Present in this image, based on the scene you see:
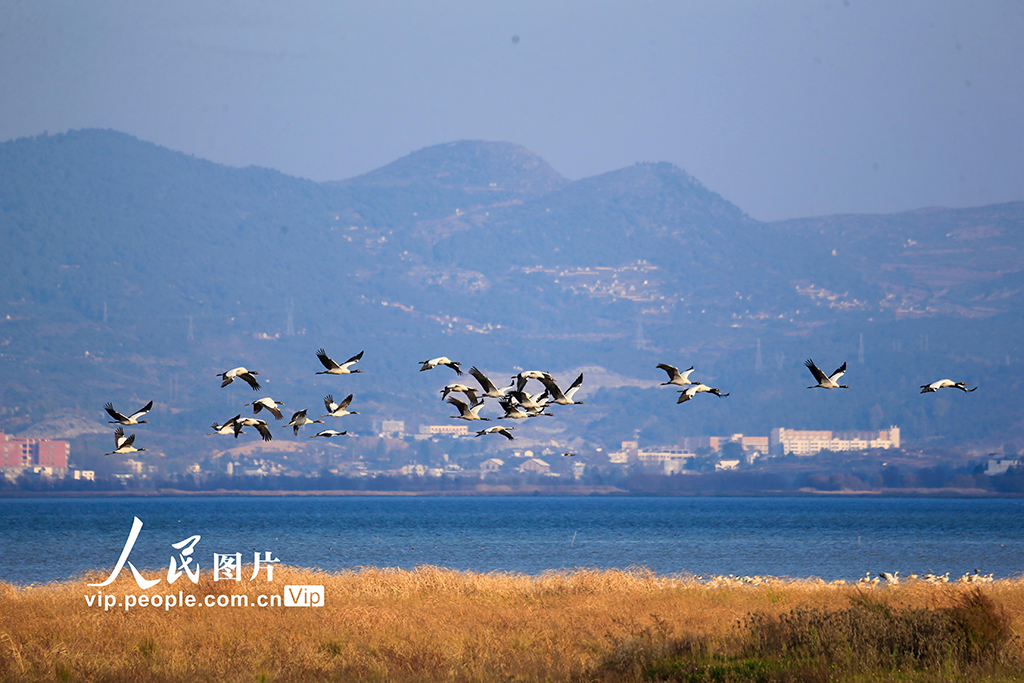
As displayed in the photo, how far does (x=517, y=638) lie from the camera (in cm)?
2638

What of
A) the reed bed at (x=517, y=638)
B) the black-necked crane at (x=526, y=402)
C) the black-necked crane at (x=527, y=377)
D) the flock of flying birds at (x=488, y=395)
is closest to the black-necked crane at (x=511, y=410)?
the flock of flying birds at (x=488, y=395)

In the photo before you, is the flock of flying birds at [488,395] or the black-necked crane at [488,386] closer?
the black-necked crane at [488,386]

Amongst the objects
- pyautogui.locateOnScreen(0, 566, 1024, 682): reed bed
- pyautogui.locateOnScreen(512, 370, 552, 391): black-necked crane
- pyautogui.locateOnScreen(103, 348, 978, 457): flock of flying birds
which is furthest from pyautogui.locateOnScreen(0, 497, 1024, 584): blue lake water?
pyautogui.locateOnScreen(512, 370, 552, 391): black-necked crane

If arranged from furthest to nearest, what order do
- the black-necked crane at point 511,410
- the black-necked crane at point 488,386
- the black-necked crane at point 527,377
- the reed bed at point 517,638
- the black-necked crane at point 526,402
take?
the black-necked crane at point 511,410 → the black-necked crane at point 526,402 → the black-necked crane at point 527,377 → the black-necked crane at point 488,386 → the reed bed at point 517,638

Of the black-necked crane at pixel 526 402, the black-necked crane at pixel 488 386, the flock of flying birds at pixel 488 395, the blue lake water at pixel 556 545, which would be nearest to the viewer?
the black-necked crane at pixel 488 386

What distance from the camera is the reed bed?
21.7 meters

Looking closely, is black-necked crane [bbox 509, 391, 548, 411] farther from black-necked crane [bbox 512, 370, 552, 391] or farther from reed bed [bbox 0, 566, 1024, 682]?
reed bed [bbox 0, 566, 1024, 682]

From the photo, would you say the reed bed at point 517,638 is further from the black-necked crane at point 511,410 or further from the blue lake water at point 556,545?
the blue lake water at point 556,545

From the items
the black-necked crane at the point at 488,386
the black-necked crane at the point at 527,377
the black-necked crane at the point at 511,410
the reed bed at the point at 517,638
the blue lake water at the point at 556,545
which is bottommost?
the blue lake water at the point at 556,545

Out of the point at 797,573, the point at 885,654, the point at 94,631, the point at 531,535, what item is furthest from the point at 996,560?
the point at 94,631

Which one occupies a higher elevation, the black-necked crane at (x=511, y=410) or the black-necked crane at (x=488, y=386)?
the black-necked crane at (x=488, y=386)

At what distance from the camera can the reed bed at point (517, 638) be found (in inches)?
855

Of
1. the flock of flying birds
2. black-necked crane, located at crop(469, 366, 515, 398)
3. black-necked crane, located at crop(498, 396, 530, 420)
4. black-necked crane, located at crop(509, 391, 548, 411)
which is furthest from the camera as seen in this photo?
black-necked crane, located at crop(498, 396, 530, 420)

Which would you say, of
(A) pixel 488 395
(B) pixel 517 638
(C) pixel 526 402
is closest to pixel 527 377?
(C) pixel 526 402
